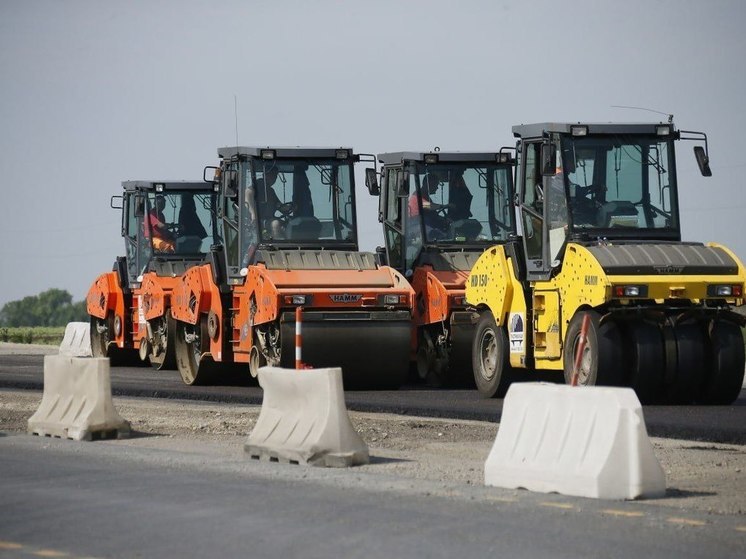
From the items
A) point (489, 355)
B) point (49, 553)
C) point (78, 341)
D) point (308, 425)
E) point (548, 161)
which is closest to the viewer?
point (49, 553)

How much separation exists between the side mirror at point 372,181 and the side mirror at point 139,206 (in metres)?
8.36

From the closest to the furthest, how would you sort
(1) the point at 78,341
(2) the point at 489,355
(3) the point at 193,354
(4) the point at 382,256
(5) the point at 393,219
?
(2) the point at 489,355
(5) the point at 393,219
(4) the point at 382,256
(3) the point at 193,354
(1) the point at 78,341

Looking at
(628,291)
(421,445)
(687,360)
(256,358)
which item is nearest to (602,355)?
(628,291)

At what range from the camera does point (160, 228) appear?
104ft

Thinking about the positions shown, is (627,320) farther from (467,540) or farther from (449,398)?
(467,540)

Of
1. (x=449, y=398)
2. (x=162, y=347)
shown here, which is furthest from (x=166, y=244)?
(x=449, y=398)

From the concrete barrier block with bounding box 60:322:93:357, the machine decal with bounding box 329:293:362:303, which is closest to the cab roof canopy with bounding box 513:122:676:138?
the machine decal with bounding box 329:293:362:303

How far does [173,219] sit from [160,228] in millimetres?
324

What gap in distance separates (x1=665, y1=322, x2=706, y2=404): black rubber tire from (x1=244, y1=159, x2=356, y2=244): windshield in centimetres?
704

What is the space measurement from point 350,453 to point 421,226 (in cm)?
1228

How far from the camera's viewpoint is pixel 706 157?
63.3 ft

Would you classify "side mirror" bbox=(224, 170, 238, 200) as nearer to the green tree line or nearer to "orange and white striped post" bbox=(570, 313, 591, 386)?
"orange and white striped post" bbox=(570, 313, 591, 386)

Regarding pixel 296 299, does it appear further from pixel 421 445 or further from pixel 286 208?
pixel 421 445

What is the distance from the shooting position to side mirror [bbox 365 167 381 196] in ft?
79.3
